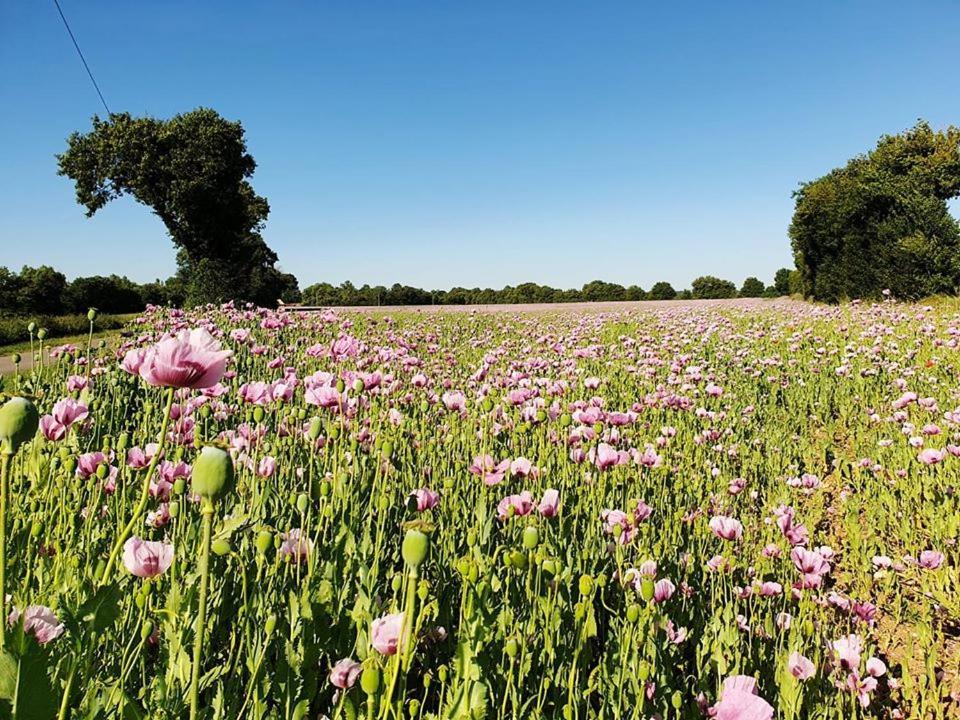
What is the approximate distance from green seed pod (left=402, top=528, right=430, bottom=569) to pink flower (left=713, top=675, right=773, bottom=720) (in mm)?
831

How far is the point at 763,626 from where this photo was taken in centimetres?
212

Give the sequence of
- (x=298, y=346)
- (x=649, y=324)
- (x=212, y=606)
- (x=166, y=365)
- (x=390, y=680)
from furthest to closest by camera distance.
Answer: (x=649, y=324), (x=298, y=346), (x=212, y=606), (x=166, y=365), (x=390, y=680)

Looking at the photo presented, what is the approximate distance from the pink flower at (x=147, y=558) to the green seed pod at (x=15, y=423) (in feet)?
1.47

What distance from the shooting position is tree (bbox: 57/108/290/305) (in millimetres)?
27688

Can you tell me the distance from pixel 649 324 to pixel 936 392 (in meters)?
5.37

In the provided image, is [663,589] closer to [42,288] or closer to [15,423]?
[15,423]

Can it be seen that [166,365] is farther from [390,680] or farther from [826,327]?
[826,327]

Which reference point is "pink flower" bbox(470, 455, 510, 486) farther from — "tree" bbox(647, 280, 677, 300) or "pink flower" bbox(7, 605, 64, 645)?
"tree" bbox(647, 280, 677, 300)

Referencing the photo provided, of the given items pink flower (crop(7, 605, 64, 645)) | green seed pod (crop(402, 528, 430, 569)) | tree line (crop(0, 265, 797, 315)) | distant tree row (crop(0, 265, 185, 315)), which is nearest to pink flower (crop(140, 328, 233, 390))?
pink flower (crop(7, 605, 64, 645))

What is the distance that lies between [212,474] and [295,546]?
92 cm

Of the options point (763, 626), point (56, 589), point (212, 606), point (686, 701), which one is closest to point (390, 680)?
point (212, 606)

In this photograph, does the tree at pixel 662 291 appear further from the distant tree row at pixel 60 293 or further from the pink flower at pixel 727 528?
the pink flower at pixel 727 528

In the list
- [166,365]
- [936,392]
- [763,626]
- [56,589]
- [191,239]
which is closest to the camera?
[166,365]

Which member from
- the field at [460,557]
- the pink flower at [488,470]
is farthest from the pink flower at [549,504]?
the pink flower at [488,470]
